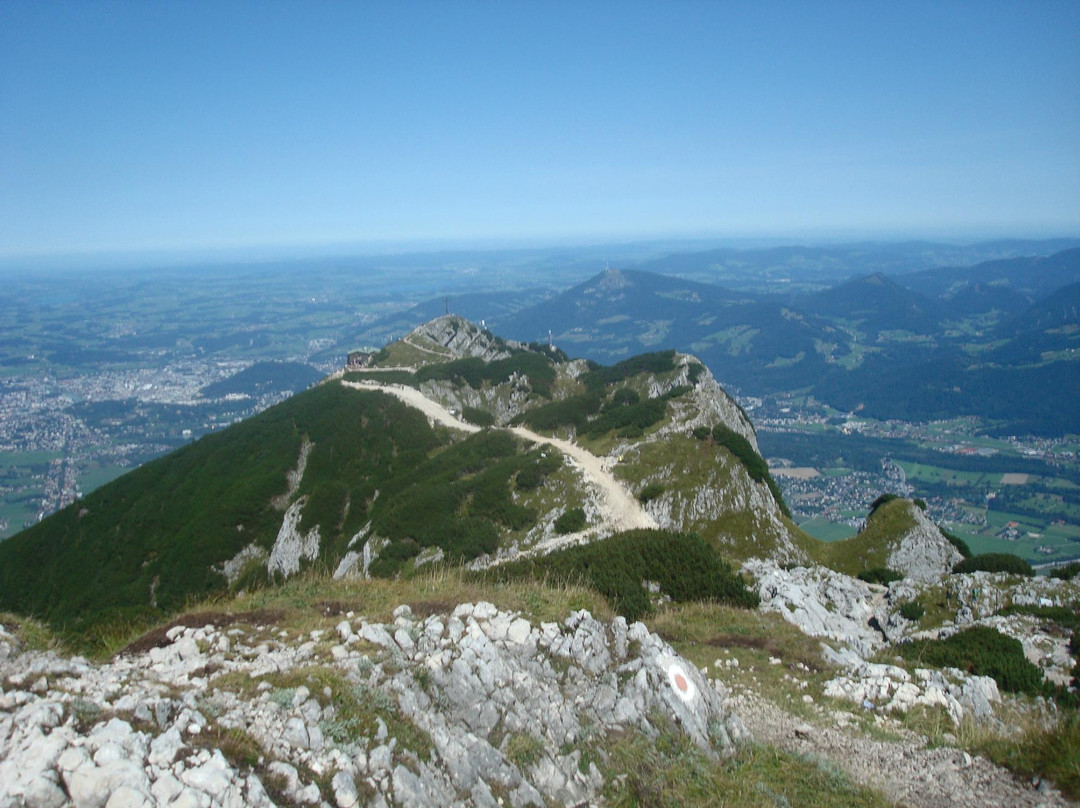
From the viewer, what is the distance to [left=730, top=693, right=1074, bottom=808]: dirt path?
9.84m

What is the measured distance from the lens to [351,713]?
9.42 metres

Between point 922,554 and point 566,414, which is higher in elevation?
point 566,414

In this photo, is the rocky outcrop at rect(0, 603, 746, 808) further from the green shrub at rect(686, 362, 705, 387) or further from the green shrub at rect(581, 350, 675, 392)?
the green shrub at rect(581, 350, 675, 392)

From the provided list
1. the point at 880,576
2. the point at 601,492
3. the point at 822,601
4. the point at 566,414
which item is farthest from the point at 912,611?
the point at 566,414

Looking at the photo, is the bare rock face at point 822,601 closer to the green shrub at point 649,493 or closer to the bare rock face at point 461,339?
the green shrub at point 649,493

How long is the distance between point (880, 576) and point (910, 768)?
3473cm

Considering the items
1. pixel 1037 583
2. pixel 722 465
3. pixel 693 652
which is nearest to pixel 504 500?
pixel 722 465

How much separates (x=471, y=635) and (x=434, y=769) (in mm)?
3218

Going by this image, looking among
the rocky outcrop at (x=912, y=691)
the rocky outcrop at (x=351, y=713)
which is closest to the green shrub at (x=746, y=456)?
the rocky outcrop at (x=912, y=691)

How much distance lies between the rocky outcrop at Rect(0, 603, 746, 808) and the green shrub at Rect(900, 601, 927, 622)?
26.3 meters

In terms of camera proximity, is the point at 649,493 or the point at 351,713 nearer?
the point at 351,713

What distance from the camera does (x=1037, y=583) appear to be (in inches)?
1293

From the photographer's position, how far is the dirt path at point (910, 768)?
984 centimetres

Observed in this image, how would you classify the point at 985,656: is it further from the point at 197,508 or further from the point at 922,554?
the point at 197,508
